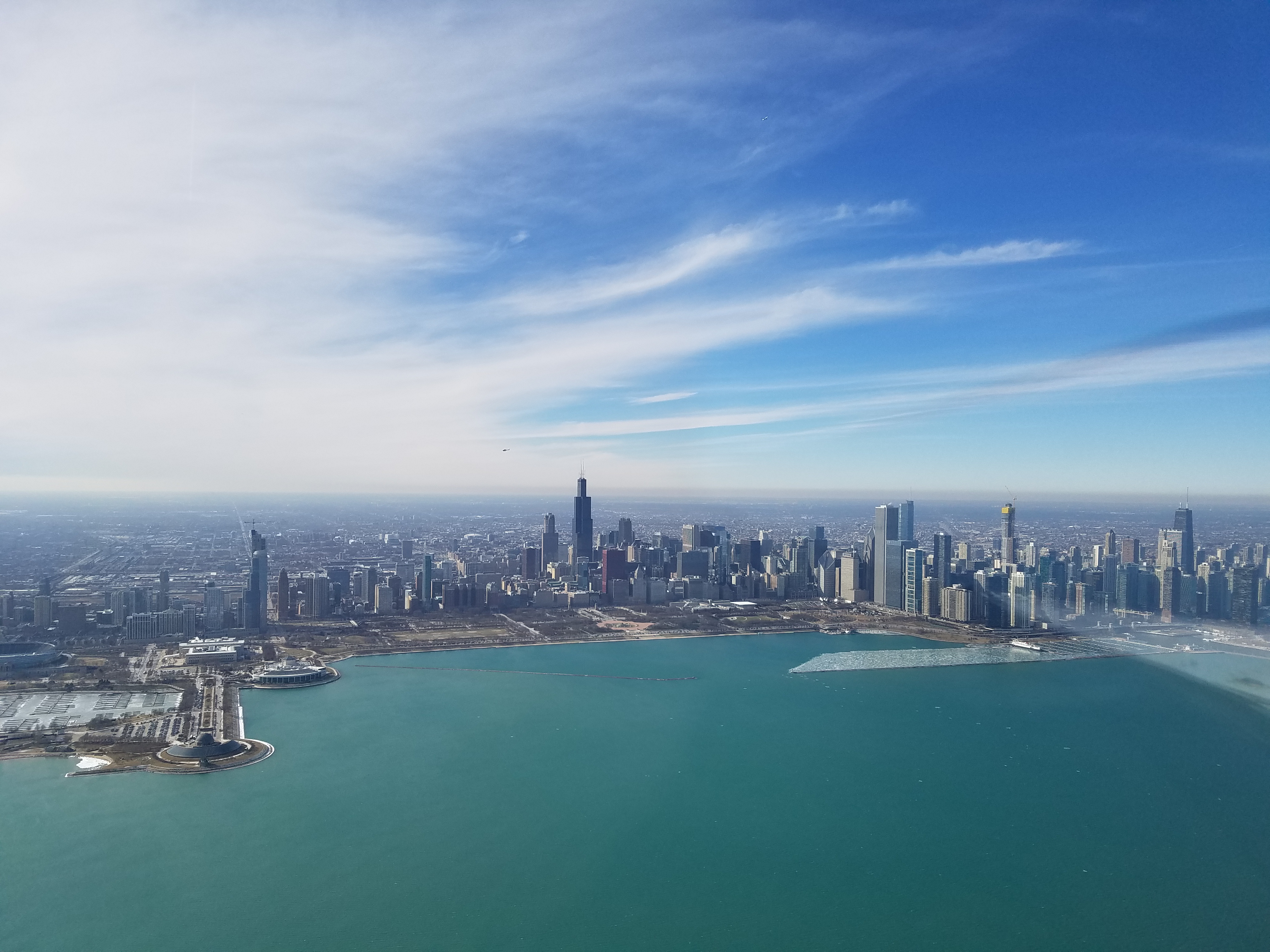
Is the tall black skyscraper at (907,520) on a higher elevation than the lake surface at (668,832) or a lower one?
higher

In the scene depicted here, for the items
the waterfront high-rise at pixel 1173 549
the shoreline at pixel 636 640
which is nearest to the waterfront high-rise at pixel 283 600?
the shoreline at pixel 636 640

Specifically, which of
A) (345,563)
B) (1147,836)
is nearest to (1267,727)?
(1147,836)

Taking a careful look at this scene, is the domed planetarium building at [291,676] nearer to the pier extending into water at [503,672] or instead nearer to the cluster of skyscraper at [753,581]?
the pier extending into water at [503,672]

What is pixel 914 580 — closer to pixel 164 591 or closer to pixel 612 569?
pixel 612 569

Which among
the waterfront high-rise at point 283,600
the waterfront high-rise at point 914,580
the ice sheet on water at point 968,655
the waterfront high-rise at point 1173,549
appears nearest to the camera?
the ice sheet on water at point 968,655

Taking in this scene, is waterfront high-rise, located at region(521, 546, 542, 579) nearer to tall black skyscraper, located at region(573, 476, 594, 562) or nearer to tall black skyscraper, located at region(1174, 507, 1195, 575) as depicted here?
tall black skyscraper, located at region(573, 476, 594, 562)

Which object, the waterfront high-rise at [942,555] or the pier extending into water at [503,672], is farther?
the waterfront high-rise at [942,555]

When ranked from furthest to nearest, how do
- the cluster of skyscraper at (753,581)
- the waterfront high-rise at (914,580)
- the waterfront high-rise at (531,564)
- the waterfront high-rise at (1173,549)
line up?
the waterfront high-rise at (531,564)
the waterfront high-rise at (914,580)
the waterfront high-rise at (1173,549)
the cluster of skyscraper at (753,581)
